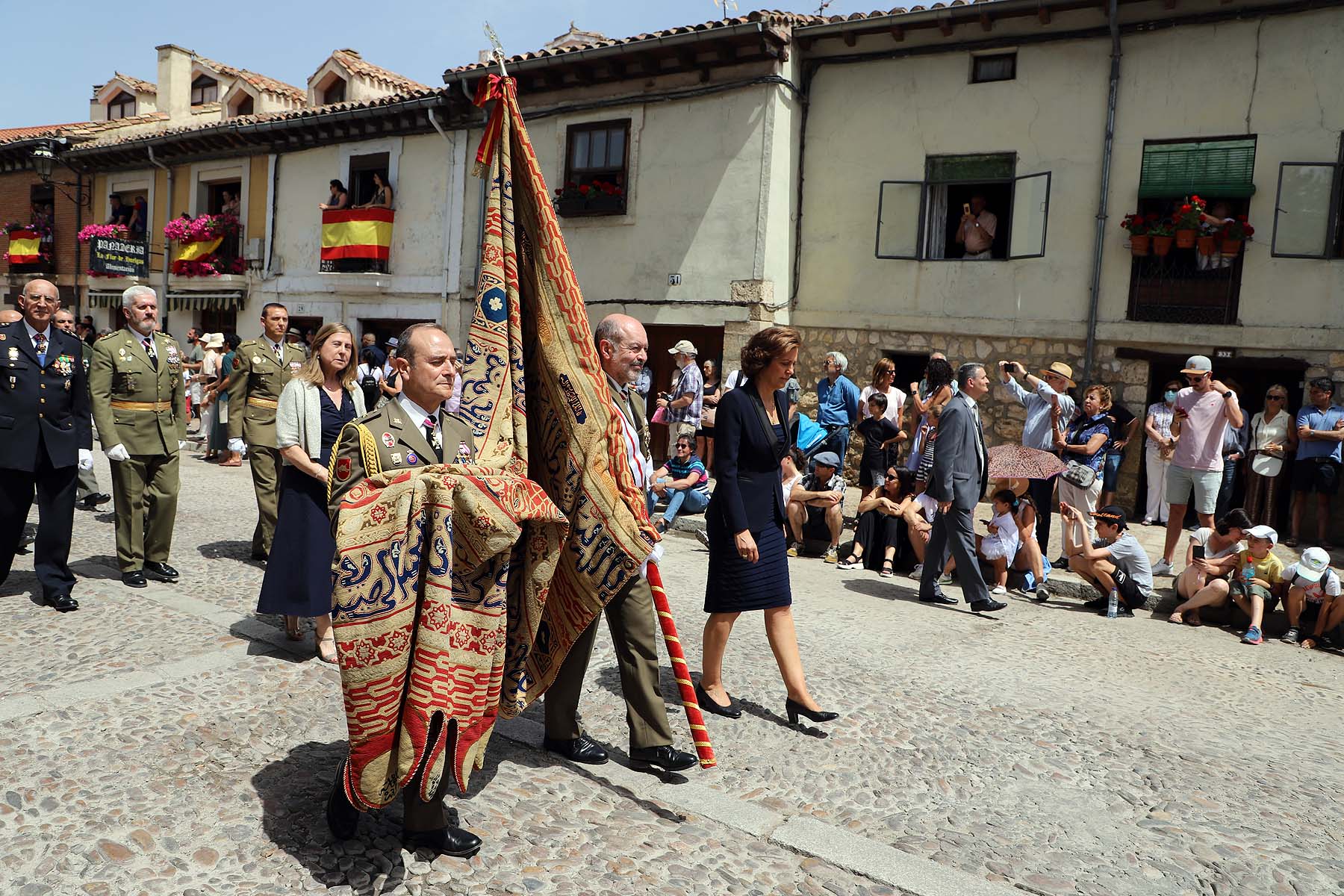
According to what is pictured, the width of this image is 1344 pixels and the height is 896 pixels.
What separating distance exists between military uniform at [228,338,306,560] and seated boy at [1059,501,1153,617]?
658 cm

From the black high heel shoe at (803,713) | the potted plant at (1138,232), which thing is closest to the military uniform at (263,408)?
the black high heel shoe at (803,713)

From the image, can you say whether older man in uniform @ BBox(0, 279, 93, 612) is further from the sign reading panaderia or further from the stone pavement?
the sign reading panaderia

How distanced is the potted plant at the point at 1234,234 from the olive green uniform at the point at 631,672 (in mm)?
10314

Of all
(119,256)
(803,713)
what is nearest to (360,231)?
(119,256)

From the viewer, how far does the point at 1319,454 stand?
10.5 m

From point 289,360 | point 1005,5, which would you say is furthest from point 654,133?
point 289,360

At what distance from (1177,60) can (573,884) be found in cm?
1257

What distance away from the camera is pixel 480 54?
63.8 ft

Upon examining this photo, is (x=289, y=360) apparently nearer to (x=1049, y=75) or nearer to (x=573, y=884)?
(x=573, y=884)

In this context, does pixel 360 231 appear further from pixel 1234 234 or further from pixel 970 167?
pixel 1234 234

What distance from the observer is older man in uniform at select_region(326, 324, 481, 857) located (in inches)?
123

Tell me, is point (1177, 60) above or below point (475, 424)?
above

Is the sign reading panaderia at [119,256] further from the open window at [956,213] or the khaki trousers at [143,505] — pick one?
the khaki trousers at [143,505]

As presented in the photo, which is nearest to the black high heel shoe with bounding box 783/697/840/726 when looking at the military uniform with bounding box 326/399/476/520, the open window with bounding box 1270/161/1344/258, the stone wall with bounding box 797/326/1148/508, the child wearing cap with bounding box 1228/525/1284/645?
the military uniform with bounding box 326/399/476/520
